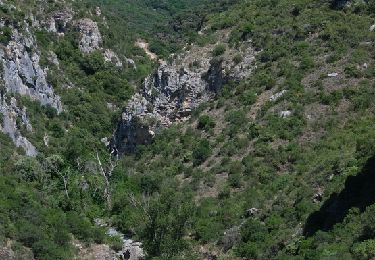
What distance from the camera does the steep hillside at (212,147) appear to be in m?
39.9

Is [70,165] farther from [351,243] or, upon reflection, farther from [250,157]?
[351,243]

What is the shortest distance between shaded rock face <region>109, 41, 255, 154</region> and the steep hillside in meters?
0.13

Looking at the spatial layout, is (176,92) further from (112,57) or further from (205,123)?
(112,57)

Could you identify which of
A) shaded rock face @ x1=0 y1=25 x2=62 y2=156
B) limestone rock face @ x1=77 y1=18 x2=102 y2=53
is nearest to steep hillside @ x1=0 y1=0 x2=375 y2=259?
shaded rock face @ x1=0 y1=25 x2=62 y2=156

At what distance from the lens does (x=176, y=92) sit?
61.6 metres

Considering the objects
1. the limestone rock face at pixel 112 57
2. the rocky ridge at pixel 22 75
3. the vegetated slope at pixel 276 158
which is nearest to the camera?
the vegetated slope at pixel 276 158

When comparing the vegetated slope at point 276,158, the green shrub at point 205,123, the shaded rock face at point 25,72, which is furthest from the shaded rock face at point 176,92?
the shaded rock face at point 25,72

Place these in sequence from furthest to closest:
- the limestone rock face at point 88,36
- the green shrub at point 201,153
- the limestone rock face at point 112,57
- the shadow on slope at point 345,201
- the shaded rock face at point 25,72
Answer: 1. the limestone rock face at point 112,57
2. the limestone rock face at point 88,36
3. the shaded rock face at point 25,72
4. the green shrub at point 201,153
5. the shadow on slope at point 345,201

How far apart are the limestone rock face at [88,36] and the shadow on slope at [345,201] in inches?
2154

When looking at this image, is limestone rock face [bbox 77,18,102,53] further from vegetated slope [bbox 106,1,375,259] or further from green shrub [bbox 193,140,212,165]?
green shrub [bbox 193,140,212,165]

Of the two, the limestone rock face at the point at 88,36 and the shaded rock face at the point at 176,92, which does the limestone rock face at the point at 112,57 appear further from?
the shaded rock face at the point at 176,92

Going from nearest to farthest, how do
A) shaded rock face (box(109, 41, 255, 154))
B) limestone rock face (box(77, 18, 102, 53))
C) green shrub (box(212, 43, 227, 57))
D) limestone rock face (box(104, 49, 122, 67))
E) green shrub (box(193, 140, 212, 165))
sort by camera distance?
1. green shrub (box(193, 140, 212, 165))
2. shaded rock face (box(109, 41, 255, 154))
3. green shrub (box(212, 43, 227, 57))
4. limestone rock face (box(77, 18, 102, 53))
5. limestone rock face (box(104, 49, 122, 67))

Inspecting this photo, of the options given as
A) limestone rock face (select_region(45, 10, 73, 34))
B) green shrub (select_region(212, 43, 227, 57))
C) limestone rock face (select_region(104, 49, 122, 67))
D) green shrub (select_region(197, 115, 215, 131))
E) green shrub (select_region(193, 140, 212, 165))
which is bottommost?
green shrub (select_region(193, 140, 212, 165))

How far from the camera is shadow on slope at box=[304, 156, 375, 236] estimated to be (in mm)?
35688
